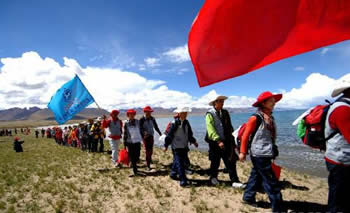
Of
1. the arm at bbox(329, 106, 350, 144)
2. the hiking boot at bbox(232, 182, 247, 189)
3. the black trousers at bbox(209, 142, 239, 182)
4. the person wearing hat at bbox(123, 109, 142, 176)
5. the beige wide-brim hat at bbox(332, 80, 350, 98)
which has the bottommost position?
the hiking boot at bbox(232, 182, 247, 189)

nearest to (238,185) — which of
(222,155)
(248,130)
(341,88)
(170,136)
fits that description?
(222,155)

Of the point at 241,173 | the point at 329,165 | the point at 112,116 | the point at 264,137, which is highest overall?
the point at 112,116

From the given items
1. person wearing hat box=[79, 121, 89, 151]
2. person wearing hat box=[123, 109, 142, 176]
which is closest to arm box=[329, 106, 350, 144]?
person wearing hat box=[123, 109, 142, 176]

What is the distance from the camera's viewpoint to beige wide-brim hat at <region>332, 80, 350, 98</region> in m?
2.55

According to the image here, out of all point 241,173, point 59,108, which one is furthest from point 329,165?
point 59,108

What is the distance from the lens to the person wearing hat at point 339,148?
7.92 ft

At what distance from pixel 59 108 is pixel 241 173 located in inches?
379

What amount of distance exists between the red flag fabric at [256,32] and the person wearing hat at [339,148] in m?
0.80

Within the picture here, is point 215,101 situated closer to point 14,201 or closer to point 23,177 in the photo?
point 14,201

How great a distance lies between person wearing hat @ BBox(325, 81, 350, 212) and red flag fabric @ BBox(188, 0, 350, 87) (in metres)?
0.80

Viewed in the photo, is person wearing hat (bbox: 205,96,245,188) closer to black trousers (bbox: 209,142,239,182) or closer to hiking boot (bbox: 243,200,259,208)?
black trousers (bbox: 209,142,239,182)

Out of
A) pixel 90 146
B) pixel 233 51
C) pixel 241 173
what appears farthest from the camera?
pixel 90 146

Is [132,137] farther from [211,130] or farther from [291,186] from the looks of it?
[291,186]

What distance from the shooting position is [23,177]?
7477 mm
